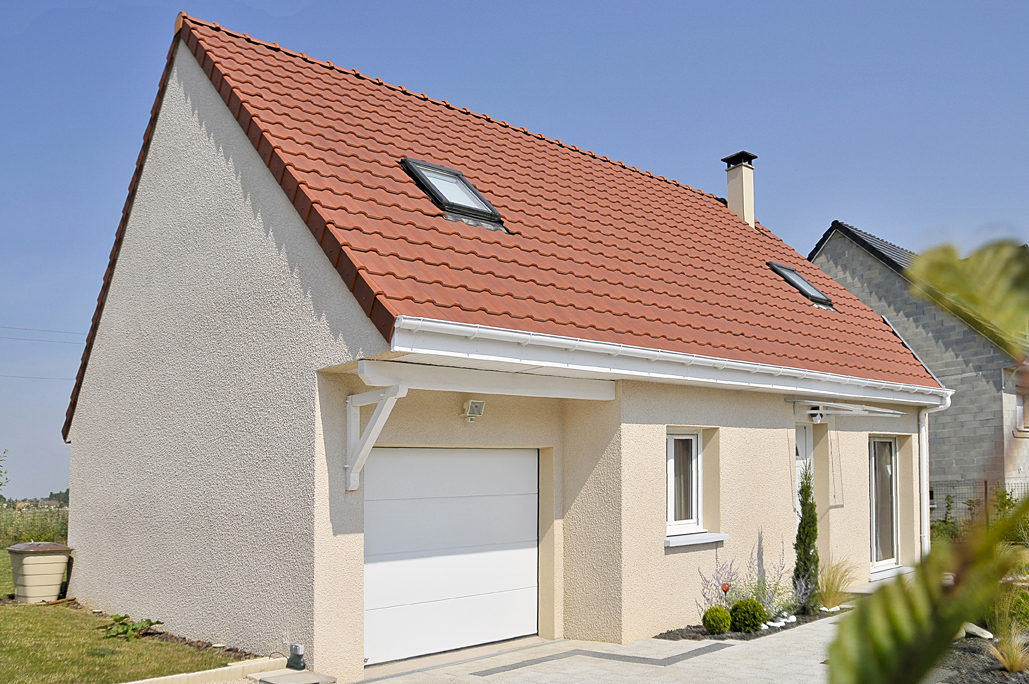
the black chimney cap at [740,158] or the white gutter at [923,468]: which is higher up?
the black chimney cap at [740,158]

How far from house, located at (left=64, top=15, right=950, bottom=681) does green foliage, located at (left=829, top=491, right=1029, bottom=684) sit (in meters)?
5.81

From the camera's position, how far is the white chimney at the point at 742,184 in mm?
16047

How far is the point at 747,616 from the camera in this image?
983cm

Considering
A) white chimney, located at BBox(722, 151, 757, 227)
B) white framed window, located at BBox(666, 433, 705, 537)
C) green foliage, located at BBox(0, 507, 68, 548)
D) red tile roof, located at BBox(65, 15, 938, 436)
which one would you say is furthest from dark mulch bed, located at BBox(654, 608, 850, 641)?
green foliage, located at BBox(0, 507, 68, 548)

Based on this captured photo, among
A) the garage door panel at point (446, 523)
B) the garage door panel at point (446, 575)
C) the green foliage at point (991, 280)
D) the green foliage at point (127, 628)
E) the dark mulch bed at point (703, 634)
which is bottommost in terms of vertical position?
the dark mulch bed at point (703, 634)

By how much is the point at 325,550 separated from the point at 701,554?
4.60 meters

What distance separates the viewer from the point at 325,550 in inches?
296

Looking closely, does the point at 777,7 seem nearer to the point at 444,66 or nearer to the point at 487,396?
the point at 487,396

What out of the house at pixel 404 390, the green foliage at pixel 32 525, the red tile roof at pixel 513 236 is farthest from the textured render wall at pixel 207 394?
the green foliage at pixel 32 525

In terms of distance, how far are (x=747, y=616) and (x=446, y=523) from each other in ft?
11.6

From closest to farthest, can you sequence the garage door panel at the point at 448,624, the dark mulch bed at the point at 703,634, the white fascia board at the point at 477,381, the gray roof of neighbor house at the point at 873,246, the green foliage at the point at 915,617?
the green foliage at the point at 915,617
the white fascia board at the point at 477,381
the garage door panel at the point at 448,624
the dark mulch bed at the point at 703,634
the gray roof of neighbor house at the point at 873,246

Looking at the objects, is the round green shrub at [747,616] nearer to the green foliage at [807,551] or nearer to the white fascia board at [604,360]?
the green foliage at [807,551]

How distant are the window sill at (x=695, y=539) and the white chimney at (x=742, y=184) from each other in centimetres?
730

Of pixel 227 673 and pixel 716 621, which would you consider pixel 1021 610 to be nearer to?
pixel 716 621
